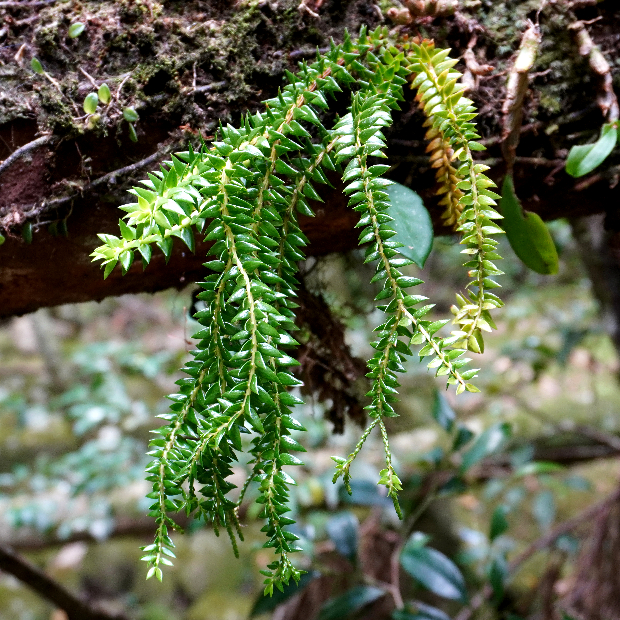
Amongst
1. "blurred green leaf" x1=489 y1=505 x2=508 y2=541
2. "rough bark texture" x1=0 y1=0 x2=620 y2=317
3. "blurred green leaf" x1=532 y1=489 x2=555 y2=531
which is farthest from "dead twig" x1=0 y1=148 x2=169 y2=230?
"blurred green leaf" x1=532 y1=489 x2=555 y2=531

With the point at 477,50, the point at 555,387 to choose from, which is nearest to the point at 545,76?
the point at 477,50

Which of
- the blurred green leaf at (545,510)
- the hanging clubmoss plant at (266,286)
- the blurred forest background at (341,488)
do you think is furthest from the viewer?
the blurred green leaf at (545,510)

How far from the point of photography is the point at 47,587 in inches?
53.6

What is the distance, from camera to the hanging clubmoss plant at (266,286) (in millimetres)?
581

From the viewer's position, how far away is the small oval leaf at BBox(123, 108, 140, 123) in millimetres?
755

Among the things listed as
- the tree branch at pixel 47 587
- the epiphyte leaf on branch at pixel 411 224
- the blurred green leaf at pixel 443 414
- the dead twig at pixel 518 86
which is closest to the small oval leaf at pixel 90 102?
the epiphyte leaf on branch at pixel 411 224

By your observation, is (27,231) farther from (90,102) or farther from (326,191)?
(326,191)

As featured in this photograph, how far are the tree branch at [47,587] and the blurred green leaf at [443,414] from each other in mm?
1082

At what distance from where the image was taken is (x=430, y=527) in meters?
2.25

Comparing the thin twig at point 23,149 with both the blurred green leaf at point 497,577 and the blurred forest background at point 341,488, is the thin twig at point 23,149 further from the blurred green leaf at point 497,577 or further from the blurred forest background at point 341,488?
the blurred green leaf at point 497,577

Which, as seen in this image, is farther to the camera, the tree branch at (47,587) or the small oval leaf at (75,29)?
the tree branch at (47,587)

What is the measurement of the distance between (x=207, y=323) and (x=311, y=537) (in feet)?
3.58

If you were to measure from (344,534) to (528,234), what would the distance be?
3.39 ft

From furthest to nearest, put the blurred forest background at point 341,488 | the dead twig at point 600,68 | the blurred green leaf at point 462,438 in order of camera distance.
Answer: the blurred forest background at point 341,488 < the blurred green leaf at point 462,438 < the dead twig at point 600,68
